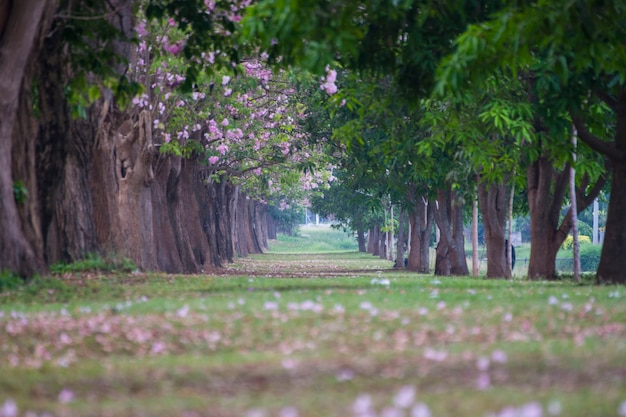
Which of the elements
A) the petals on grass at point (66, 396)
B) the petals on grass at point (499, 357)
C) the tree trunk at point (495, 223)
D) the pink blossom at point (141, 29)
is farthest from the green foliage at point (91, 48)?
the tree trunk at point (495, 223)

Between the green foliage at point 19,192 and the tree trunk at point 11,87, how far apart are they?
1.35 feet

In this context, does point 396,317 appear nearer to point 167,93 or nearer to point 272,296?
point 272,296

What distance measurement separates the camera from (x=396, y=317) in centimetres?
1218

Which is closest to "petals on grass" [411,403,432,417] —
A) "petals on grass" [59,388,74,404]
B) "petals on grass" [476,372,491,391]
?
"petals on grass" [476,372,491,391]

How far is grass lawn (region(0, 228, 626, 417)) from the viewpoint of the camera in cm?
766

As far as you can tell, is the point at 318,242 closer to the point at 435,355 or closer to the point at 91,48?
the point at 91,48

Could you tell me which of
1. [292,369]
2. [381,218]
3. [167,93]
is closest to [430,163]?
[167,93]

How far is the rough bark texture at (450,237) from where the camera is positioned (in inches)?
1492

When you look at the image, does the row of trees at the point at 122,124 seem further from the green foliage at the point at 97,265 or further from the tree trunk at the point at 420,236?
the tree trunk at the point at 420,236

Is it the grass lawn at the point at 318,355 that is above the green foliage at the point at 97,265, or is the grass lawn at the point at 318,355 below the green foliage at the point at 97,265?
below

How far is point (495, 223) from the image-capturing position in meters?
31.2

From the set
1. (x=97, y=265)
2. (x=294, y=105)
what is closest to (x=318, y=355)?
(x=97, y=265)

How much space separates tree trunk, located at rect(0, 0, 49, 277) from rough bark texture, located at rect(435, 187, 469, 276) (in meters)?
20.7

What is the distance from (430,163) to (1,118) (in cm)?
1594
